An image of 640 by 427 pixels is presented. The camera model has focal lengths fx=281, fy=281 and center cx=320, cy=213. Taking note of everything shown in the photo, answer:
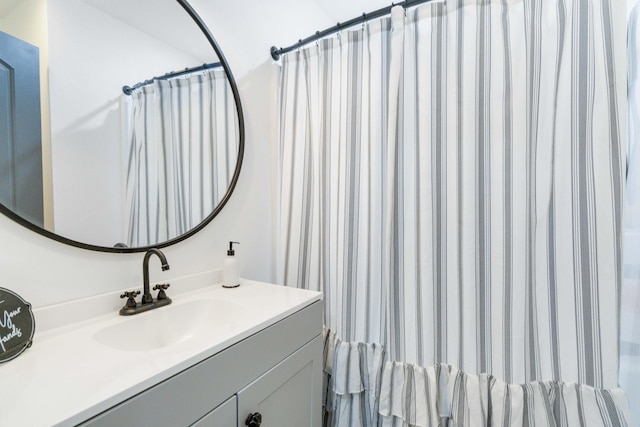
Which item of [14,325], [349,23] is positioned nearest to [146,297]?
[14,325]

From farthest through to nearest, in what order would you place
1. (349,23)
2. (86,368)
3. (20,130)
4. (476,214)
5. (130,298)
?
(349,23), (476,214), (130,298), (20,130), (86,368)

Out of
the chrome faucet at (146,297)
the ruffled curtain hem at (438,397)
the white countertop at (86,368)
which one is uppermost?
the chrome faucet at (146,297)

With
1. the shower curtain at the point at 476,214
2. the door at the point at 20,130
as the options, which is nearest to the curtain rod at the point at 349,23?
the shower curtain at the point at 476,214

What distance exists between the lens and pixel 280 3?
1.60 m

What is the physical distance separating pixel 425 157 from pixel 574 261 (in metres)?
0.62

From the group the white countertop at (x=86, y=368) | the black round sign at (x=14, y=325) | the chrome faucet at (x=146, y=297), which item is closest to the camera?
the white countertop at (x=86, y=368)

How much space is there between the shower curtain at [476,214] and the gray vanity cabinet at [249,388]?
324 millimetres

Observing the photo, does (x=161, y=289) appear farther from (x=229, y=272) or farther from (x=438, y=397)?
(x=438, y=397)

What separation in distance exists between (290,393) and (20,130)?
1.09 metres

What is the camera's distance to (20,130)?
28.9 inches

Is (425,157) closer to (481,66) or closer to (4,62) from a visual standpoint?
(481,66)

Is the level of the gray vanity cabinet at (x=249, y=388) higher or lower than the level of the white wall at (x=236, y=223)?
lower

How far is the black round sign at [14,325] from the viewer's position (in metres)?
0.63

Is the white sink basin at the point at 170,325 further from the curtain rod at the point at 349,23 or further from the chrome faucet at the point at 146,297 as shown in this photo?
the curtain rod at the point at 349,23
